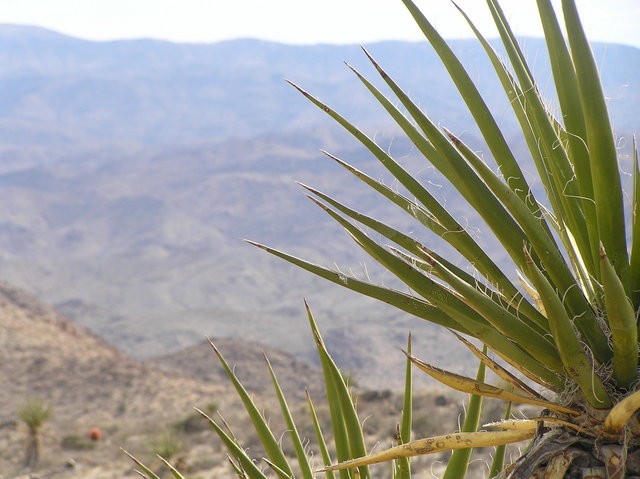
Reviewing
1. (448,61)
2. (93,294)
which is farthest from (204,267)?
(448,61)

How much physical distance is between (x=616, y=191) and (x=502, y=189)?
247mm

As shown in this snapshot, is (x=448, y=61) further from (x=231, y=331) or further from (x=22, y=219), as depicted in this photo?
(x=22, y=219)

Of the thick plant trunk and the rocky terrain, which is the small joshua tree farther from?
the thick plant trunk

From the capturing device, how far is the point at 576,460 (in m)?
1.44

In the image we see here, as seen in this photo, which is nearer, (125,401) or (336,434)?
(336,434)

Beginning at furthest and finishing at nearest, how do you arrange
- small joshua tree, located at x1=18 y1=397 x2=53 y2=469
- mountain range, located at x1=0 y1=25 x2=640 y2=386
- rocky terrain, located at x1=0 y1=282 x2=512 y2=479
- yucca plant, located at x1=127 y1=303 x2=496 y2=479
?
mountain range, located at x1=0 y1=25 x2=640 y2=386 → rocky terrain, located at x1=0 y1=282 x2=512 y2=479 → small joshua tree, located at x1=18 y1=397 x2=53 y2=469 → yucca plant, located at x1=127 y1=303 x2=496 y2=479

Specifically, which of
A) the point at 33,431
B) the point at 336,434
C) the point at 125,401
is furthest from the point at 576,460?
the point at 125,401

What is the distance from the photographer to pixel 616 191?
1.39 m

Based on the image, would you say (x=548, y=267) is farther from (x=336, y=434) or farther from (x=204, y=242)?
(x=204, y=242)

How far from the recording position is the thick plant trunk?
1.38m

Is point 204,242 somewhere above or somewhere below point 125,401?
below

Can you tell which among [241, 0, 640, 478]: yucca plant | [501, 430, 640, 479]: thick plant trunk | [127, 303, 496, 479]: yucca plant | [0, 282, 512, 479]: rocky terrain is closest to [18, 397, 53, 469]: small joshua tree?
[0, 282, 512, 479]: rocky terrain

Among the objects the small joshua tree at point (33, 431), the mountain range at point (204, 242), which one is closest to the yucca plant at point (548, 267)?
the small joshua tree at point (33, 431)

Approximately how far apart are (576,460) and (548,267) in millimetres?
390
